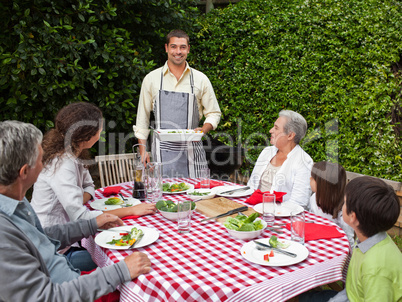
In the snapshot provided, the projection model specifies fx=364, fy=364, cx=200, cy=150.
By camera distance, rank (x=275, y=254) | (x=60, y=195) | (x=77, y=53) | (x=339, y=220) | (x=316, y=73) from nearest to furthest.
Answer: (x=275, y=254) → (x=60, y=195) → (x=339, y=220) → (x=77, y=53) → (x=316, y=73)

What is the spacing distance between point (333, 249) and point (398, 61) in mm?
2994

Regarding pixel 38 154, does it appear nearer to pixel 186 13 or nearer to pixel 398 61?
pixel 398 61

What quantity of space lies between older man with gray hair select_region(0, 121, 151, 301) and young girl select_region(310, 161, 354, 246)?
1.26m

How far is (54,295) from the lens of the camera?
4.37 feet

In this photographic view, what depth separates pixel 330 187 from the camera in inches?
88.7

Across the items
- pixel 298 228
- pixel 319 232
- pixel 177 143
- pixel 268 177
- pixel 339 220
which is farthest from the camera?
pixel 177 143

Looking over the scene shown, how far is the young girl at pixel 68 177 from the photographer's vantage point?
210 centimetres

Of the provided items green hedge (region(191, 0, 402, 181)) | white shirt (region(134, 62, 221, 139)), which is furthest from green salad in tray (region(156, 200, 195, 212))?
green hedge (region(191, 0, 402, 181))

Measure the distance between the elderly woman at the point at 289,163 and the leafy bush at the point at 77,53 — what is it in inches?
84.5

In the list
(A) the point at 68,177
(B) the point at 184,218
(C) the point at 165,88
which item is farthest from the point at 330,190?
(C) the point at 165,88

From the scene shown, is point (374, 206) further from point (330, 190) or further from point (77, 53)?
point (77, 53)

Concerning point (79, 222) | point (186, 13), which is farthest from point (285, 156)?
point (186, 13)

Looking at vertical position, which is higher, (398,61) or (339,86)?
(398,61)

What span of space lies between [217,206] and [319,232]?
2.20ft
